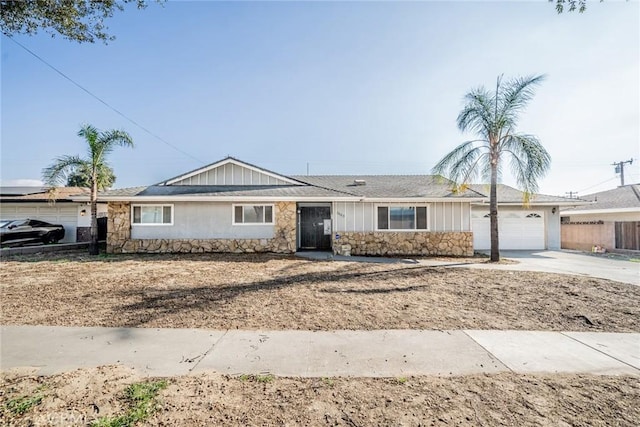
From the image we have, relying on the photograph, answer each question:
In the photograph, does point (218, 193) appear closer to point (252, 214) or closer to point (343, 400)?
point (252, 214)

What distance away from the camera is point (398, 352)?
12.3ft

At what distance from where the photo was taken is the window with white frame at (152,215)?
1391 centimetres

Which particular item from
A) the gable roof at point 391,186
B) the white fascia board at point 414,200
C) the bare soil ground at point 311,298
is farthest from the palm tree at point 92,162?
the white fascia board at point 414,200


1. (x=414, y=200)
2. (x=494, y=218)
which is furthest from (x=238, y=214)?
(x=494, y=218)

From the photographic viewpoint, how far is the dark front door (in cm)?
1513

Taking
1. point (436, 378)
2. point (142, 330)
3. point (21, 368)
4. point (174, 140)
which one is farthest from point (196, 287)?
point (174, 140)

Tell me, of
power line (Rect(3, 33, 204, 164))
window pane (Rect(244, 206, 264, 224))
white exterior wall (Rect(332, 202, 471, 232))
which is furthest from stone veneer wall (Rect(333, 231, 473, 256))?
power line (Rect(3, 33, 204, 164))

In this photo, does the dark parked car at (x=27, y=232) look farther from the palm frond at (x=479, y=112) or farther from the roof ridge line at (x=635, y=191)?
the roof ridge line at (x=635, y=191)

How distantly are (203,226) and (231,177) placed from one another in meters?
2.89

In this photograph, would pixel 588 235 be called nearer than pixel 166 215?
No

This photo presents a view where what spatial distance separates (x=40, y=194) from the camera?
18047mm

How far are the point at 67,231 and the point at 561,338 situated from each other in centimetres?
2193

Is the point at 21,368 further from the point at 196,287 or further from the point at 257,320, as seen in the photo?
the point at 196,287

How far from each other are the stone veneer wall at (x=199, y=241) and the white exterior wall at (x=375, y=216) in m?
2.26
